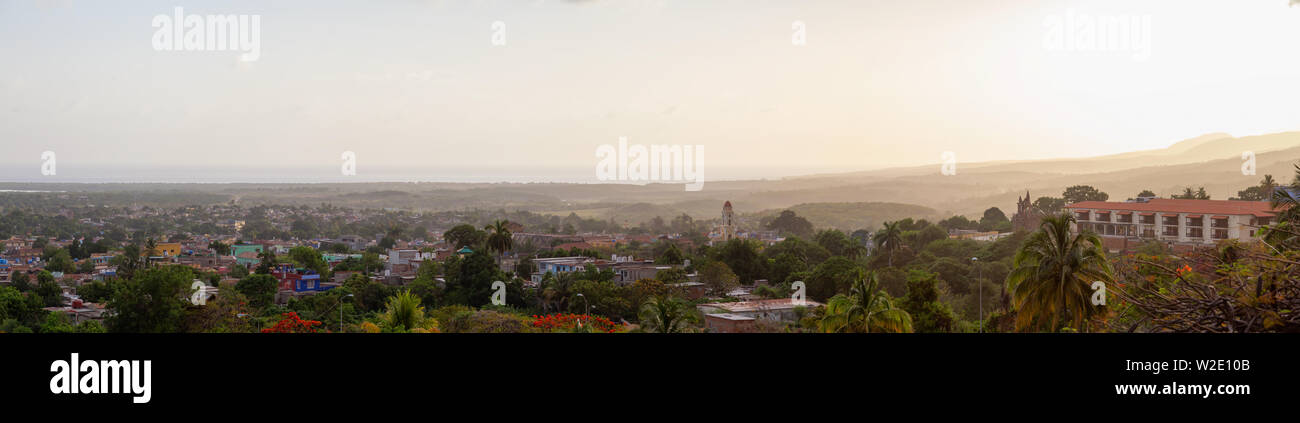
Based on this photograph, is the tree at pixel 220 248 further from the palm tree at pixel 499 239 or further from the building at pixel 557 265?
the palm tree at pixel 499 239

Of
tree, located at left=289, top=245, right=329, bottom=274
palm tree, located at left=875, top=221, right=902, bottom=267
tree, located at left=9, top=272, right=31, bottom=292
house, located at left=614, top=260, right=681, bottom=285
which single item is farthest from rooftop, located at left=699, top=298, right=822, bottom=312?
tree, located at left=9, top=272, right=31, bottom=292

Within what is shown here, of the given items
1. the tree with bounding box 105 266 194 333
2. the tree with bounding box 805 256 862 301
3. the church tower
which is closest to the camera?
the tree with bounding box 105 266 194 333

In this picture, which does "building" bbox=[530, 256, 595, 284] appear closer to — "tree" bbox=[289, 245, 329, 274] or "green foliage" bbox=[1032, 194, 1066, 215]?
"tree" bbox=[289, 245, 329, 274]

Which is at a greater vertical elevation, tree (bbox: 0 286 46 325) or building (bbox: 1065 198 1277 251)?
building (bbox: 1065 198 1277 251)

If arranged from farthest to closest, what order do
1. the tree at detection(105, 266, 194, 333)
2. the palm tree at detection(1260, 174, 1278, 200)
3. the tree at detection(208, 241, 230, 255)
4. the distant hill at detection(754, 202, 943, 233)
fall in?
the distant hill at detection(754, 202, 943, 233), the tree at detection(208, 241, 230, 255), the palm tree at detection(1260, 174, 1278, 200), the tree at detection(105, 266, 194, 333)

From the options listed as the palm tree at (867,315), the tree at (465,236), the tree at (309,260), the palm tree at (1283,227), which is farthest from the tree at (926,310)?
the tree at (309,260)
